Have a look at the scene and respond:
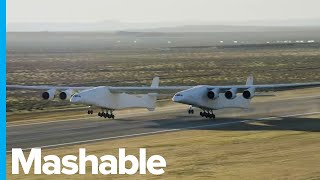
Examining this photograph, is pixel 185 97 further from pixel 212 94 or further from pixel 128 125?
pixel 128 125

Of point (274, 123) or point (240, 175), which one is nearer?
point (240, 175)

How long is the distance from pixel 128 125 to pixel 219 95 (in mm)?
9060

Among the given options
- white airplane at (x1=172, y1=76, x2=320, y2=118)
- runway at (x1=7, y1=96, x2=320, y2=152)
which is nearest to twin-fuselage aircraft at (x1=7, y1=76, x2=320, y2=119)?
white airplane at (x1=172, y1=76, x2=320, y2=118)

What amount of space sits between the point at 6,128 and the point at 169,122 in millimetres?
13576

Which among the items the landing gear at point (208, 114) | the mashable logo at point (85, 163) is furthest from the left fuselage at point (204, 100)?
the mashable logo at point (85, 163)

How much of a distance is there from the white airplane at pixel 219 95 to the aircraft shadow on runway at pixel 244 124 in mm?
1347

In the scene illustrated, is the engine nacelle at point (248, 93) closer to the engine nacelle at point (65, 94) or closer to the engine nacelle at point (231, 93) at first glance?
the engine nacelle at point (231, 93)

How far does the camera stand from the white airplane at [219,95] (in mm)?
54906

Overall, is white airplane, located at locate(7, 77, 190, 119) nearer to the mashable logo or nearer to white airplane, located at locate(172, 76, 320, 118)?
white airplane, located at locate(172, 76, 320, 118)

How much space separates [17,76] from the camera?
114 m

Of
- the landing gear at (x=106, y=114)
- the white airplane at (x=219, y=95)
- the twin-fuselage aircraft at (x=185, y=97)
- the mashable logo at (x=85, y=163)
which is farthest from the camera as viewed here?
Answer: the landing gear at (x=106, y=114)

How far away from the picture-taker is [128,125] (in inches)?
2095

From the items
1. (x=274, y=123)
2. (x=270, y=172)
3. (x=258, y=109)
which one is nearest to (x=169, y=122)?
(x=274, y=123)

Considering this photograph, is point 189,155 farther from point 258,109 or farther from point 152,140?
point 258,109
